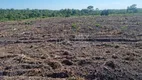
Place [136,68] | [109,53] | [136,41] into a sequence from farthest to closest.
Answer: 1. [136,41]
2. [109,53]
3. [136,68]

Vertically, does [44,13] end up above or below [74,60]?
above

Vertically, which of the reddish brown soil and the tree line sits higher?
the tree line

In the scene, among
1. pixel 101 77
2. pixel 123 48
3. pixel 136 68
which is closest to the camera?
pixel 101 77

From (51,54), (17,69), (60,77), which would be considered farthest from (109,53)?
(17,69)

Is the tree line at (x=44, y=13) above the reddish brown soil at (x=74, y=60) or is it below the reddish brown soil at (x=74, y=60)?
above

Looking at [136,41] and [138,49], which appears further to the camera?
[136,41]

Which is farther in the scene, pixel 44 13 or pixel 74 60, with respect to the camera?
pixel 44 13

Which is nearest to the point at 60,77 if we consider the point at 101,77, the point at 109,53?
the point at 101,77

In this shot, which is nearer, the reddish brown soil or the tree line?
the reddish brown soil

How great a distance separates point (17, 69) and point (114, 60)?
3.88 m

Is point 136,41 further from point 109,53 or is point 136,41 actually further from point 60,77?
point 60,77

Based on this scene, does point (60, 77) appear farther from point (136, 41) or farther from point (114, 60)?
point (136, 41)

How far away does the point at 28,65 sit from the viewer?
8.37m

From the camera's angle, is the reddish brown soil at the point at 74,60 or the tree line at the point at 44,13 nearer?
the reddish brown soil at the point at 74,60
